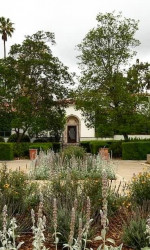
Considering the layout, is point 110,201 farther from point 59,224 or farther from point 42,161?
point 42,161

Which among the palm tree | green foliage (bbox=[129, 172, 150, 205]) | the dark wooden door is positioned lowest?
green foliage (bbox=[129, 172, 150, 205])

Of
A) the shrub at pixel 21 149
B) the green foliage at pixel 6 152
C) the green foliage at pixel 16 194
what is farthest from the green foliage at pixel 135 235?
the shrub at pixel 21 149

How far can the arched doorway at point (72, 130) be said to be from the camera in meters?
47.2

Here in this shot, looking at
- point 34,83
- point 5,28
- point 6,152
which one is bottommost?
point 6,152

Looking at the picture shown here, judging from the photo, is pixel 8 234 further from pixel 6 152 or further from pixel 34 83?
pixel 34 83

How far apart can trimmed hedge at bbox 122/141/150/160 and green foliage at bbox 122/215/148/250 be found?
69.7 ft

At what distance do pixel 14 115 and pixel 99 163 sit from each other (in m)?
18.2

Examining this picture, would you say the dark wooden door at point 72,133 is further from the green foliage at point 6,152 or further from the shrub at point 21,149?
the green foliage at point 6,152

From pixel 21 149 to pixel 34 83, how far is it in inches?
221

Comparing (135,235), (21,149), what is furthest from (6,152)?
(135,235)

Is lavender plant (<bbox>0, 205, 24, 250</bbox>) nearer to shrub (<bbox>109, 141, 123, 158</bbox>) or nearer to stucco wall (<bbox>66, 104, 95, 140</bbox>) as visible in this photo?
shrub (<bbox>109, 141, 123, 158</bbox>)

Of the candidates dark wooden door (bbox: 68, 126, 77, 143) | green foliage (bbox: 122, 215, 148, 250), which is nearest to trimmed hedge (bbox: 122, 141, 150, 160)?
green foliage (bbox: 122, 215, 148, 250)

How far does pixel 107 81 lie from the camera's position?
93.8 feet

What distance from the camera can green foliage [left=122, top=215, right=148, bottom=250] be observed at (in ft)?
15.5
